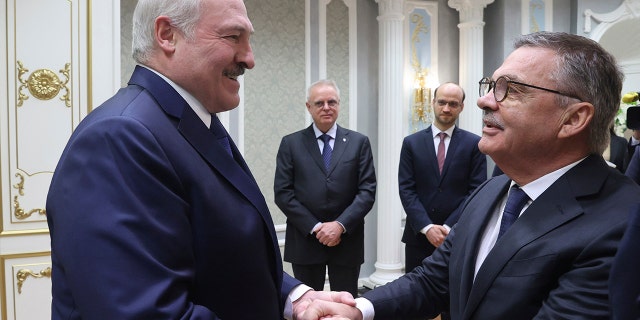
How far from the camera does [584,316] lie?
123 cm

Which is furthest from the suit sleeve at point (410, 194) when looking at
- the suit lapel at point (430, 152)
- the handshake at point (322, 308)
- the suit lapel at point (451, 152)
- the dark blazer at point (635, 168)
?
the handshake at point (322, 308)

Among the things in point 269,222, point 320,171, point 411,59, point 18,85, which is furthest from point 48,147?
point 411,59

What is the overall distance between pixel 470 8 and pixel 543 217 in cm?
483

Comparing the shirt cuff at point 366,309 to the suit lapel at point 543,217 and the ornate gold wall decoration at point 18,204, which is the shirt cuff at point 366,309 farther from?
the ornate gold wall decoration at point 18,204

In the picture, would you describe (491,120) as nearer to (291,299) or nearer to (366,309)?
(366,309)

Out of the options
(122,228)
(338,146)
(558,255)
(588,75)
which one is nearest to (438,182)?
(338,146)

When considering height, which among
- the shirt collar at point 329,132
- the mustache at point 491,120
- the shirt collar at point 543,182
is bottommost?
the shirt collar at point 543,182

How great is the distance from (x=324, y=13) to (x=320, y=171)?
232cm

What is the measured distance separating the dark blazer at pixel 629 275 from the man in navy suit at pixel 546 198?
0.21 metres

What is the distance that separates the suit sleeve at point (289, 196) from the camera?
3.55 meters

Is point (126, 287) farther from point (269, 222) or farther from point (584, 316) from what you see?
point (584, 316)

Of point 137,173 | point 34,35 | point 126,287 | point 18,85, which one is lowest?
point 126,287

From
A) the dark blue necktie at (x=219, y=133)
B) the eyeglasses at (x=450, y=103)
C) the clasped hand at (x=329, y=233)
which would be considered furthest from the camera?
the eyeglasses at (x=450, y=103)

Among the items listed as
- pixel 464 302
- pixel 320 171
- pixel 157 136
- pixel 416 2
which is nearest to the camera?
pixel 157 136
